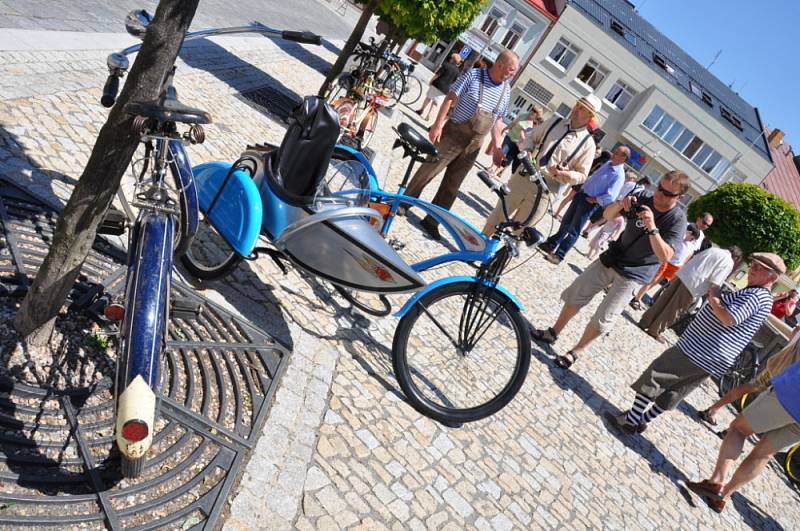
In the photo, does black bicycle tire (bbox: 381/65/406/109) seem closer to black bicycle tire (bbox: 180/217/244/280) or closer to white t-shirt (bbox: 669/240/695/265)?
white t-shirt (bbox: 669/240/695/265)

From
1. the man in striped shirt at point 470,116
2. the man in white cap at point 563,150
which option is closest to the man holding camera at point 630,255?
the man in white cap at point 563,150

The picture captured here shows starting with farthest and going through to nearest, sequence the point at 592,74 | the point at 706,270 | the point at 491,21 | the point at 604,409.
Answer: the point at 491,21
the point at 592,74
the point at 706,270
the point at 604,409

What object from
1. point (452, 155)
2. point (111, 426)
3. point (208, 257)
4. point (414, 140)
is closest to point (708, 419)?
point (452, 155)

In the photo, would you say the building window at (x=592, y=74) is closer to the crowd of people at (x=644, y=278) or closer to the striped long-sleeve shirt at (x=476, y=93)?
the crowd of people at (x=644, y=278)

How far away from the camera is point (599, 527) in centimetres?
402

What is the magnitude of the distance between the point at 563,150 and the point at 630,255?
5.51ft

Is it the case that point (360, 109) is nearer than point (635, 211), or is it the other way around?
point (635, 211)

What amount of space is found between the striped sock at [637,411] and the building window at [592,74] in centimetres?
3876

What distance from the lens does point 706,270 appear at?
8562 millimetres

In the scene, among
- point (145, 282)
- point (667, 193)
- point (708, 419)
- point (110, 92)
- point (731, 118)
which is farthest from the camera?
point (731, 118)

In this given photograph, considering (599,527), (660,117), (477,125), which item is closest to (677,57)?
(660,117)

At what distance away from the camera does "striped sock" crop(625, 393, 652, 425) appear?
5633 millimetres

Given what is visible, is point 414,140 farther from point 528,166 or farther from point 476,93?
point 476,93

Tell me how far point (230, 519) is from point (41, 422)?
0.84 m
